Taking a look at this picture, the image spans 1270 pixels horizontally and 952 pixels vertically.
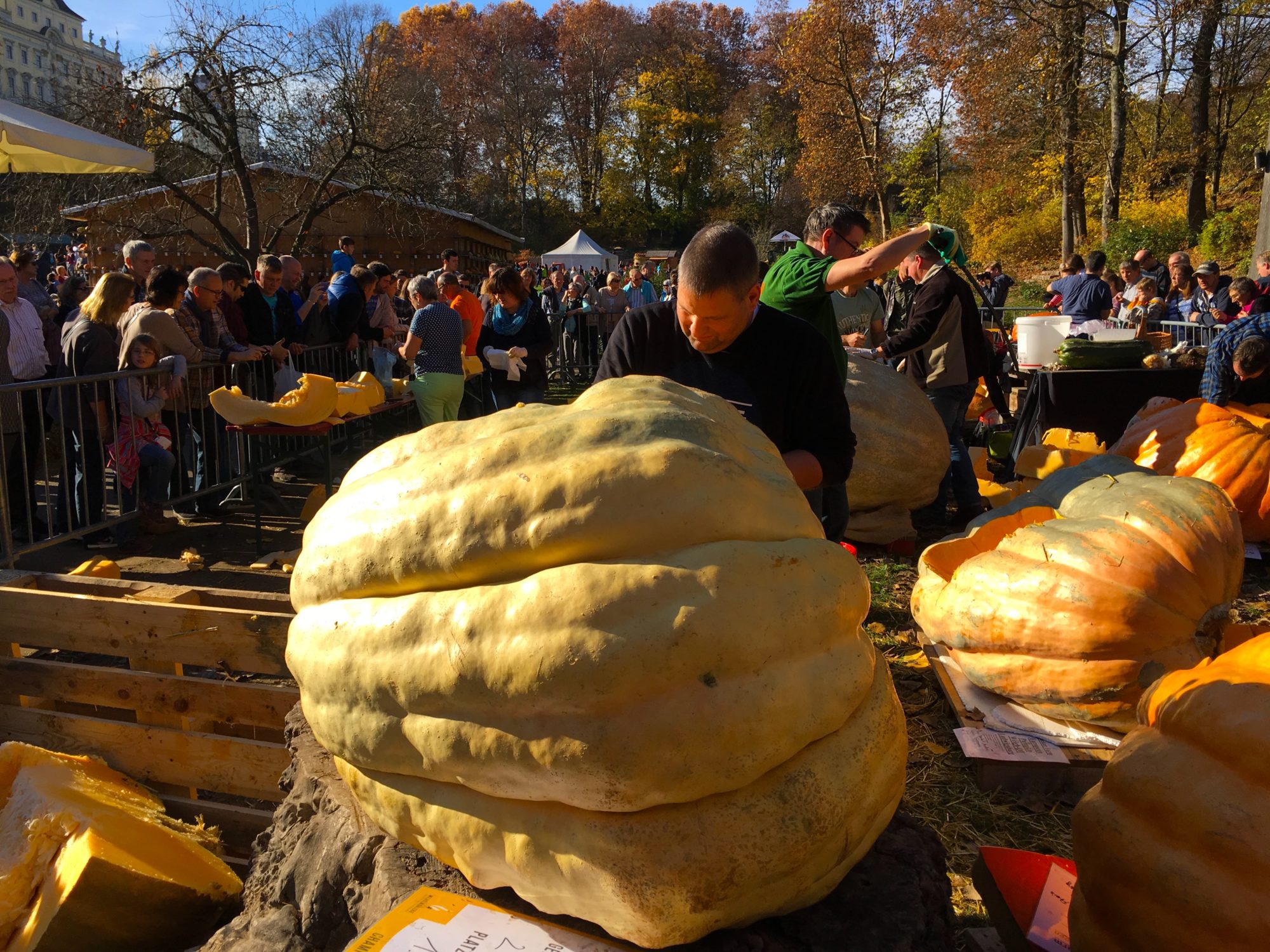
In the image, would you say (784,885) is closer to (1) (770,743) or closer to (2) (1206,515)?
(1) (770,743)

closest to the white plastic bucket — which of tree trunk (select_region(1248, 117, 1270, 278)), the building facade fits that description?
tree trunk (select_region(1248, 117, 1270, 278))

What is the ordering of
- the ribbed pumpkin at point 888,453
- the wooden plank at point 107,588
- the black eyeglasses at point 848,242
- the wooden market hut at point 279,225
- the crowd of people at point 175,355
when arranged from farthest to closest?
the wooden market hut at point 279,225
the crowd of people at point 175,355
the ribbed pumpkin at point 888,453
the black eyeglasses at point 848,242
the wooden plank at point 107,588

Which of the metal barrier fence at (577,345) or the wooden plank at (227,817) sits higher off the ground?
the metal barrier fence at (577,345)

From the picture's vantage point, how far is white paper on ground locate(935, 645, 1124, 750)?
3053 millimetres

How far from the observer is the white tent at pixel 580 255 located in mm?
31391

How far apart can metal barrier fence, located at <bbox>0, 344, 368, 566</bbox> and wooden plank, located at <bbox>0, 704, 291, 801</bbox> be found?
2868 millimetres

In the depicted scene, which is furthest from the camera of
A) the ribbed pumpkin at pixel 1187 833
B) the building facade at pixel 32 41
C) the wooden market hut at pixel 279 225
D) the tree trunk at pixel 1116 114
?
the building facade at pixel 32 41

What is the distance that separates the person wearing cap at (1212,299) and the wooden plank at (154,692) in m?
11.2

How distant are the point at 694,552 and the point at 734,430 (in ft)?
1.34

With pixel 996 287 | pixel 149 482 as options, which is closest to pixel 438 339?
pixel 149 482

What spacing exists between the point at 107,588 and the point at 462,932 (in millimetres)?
2523

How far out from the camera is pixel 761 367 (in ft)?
9.23

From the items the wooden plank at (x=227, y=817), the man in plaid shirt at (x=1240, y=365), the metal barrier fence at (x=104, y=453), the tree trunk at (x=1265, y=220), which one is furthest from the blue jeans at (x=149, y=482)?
the tree trunk at (x=1265, y=220)

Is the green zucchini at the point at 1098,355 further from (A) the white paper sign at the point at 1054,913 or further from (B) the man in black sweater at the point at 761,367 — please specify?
(A) the white paper sign at the point at 1054,913
